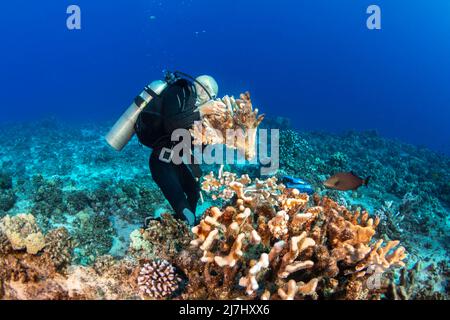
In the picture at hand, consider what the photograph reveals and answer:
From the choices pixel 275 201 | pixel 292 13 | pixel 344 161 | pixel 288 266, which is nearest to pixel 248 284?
pixel 288 266

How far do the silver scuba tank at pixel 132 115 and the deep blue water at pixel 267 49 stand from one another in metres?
92.5

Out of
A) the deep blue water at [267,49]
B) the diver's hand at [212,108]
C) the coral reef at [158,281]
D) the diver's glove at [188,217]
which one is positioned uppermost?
the deep blue water at [267,49]

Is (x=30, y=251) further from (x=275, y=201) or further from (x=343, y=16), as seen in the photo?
(x=343, y=16)

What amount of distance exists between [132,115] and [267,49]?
140442 mm

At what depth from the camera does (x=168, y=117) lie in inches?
183

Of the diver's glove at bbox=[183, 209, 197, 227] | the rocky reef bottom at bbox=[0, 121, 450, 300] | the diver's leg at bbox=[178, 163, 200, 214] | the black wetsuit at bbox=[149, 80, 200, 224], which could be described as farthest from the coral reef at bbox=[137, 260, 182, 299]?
the diver's leg at bbox=[178, 163, 200, 214]

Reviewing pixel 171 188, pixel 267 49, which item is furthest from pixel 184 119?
pixel 267 49

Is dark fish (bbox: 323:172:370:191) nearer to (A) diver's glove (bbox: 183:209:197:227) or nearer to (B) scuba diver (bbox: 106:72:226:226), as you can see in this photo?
(B) scuba diver (bbox: 106:72:226:226)

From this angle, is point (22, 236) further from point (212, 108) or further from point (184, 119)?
point (212, 108)

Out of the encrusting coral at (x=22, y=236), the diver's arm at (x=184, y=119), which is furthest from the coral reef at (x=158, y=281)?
the diver's arm at (x=184, y=119)

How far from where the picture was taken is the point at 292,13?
13462 centimetres

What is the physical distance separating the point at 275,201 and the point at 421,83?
170m

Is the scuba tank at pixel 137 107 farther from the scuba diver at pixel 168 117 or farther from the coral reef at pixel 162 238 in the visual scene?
the coral reef at pixel 162 238

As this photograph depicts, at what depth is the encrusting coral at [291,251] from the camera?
276 cm
